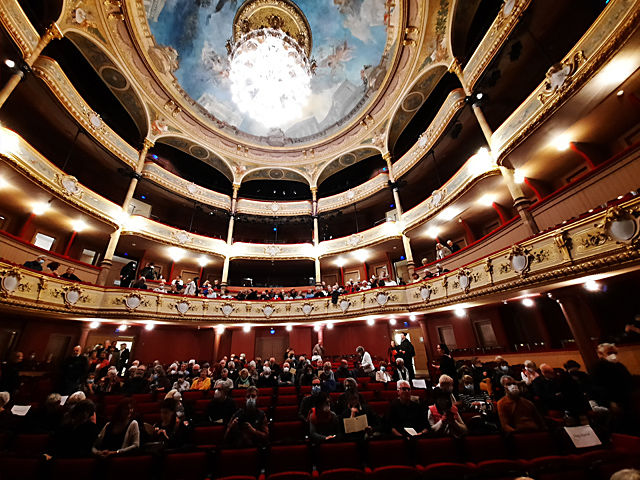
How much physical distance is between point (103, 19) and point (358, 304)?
17185mm

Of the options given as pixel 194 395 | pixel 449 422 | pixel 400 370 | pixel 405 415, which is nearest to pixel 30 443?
pixel 194 395

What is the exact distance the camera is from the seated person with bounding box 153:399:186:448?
3275mm

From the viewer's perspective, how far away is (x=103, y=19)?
38.3ft

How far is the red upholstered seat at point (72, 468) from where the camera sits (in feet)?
8.20

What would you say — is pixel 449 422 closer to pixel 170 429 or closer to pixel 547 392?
pixel 547 392

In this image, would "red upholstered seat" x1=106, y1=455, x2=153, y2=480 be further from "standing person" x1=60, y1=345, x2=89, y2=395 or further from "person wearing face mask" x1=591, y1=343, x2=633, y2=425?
"person wearing face mask" x1=591, y1=343, x2=633, y2=425

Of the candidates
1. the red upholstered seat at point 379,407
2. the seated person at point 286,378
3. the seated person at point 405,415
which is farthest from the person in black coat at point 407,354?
the seated person at point 405,415

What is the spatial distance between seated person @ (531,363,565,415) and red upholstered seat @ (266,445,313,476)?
150 inches

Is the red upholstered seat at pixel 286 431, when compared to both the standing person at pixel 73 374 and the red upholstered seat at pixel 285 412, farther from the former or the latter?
the standing person at pixel 73 374

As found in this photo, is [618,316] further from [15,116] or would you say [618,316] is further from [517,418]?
[15,116]

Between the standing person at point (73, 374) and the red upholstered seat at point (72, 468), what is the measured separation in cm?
480

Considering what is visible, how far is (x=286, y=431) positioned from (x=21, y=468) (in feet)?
9.24

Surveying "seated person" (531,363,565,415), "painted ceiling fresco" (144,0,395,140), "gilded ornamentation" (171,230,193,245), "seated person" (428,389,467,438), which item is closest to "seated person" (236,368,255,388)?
"seated person" (428,389,467,438)

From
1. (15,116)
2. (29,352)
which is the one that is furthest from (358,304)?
(15,116)
